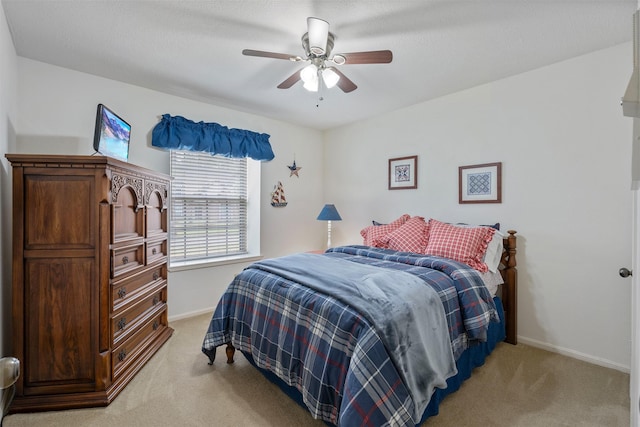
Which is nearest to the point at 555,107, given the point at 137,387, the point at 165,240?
the point at 165,240

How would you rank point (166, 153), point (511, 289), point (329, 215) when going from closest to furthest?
point (511, 289)
point (166, 153)
point (329, 215)

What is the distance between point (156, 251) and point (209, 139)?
135 centimetres

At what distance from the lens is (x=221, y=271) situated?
358 centimetres

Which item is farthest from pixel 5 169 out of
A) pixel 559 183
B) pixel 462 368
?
pixel 559 183

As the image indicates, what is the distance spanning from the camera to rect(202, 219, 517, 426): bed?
1.37 metres

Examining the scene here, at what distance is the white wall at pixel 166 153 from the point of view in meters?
2.48

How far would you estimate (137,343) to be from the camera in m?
2.28

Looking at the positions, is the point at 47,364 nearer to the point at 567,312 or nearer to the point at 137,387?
the point at 137,387

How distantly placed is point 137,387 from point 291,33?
8.68ft

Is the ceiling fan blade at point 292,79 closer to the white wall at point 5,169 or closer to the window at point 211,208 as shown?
the window at point 211,208

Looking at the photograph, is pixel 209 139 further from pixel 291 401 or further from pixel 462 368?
pixel 462 368

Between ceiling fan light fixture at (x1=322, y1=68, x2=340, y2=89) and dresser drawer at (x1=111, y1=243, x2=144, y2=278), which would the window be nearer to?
dresser drawer at (x1=111, y1=243, x2=144, y2=278)

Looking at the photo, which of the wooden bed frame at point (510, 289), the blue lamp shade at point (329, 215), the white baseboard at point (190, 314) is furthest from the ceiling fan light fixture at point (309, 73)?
the white baseboard at point (190, 314)

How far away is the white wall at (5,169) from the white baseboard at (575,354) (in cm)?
388
